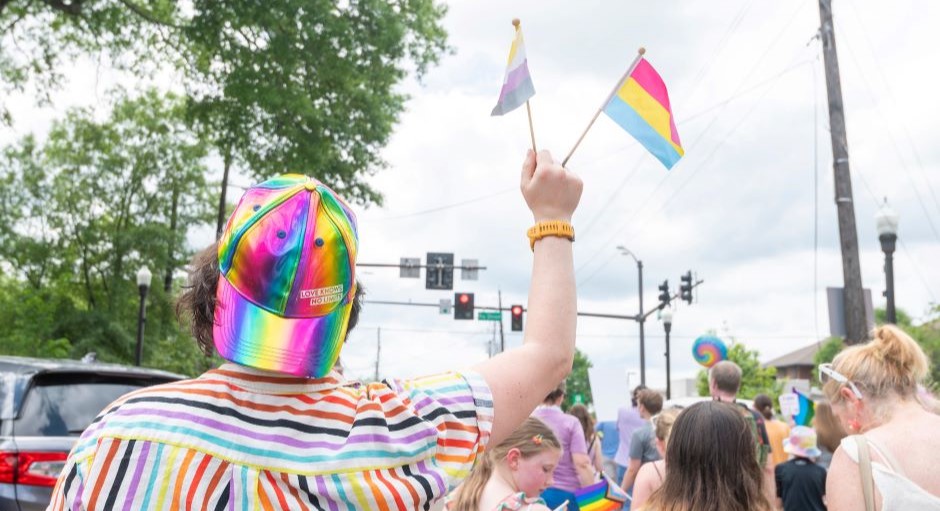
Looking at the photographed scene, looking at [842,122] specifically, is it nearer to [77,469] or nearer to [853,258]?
[853,258]

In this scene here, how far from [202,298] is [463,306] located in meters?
27.1

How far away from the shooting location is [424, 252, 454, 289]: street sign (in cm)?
2577

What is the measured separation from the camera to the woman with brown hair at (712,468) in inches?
126

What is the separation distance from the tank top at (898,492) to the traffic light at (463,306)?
2545 cm

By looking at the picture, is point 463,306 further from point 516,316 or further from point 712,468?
point 712,468

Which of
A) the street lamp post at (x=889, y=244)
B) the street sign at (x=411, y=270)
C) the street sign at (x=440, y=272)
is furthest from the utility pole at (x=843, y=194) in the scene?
the street sign at (x=411, y=270)

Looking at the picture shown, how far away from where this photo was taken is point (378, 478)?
132 cm

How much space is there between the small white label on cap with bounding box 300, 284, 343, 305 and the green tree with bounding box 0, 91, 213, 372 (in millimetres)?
29145

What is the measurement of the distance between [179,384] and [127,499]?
0.20 meters

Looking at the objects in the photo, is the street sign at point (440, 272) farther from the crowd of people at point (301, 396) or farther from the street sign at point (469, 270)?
the crowd of people at point (301, 396)

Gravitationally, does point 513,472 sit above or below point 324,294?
below

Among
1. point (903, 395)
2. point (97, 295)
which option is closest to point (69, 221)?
point (97, 295)

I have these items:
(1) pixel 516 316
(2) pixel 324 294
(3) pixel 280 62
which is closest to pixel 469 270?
(1) pixel 516 316

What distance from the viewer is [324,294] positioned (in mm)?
1384
